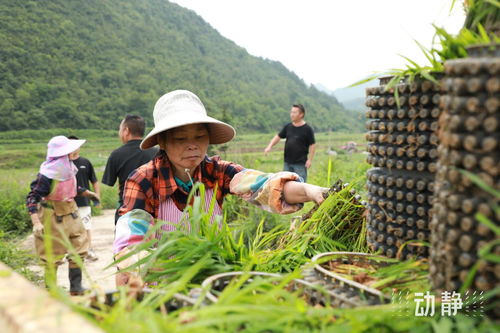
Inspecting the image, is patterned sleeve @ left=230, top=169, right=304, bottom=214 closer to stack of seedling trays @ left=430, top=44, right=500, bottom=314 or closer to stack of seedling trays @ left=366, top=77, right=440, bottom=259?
stack of seedling trays @ left=366, top=77, right=440, bottom=259

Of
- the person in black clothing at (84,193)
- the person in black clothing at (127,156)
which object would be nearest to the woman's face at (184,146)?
the person in black clothing at (127,156)

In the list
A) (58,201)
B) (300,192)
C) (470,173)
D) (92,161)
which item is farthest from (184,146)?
(92,161)

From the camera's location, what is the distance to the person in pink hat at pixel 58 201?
17.9ft

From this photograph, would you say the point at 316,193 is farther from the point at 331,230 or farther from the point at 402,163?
the point at 402,163

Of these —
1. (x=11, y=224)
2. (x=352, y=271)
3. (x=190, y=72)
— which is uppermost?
(x=190, y=72)

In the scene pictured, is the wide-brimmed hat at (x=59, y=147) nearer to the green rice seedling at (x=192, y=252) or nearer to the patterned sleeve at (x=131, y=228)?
the patterned sleeve at (x=131, y=228)

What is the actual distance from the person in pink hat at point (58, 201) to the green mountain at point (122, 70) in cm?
946

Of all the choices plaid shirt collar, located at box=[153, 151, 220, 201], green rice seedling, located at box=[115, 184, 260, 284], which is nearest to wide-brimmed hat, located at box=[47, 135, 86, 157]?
plaid shirt collar, located at box=[153, 151, 220, 201]

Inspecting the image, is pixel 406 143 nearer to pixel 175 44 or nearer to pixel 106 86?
pixel 106 86

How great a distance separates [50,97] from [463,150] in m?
46.9

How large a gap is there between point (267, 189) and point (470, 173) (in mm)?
1402

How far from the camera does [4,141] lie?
35.2m

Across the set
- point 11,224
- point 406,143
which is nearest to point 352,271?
point 406,143

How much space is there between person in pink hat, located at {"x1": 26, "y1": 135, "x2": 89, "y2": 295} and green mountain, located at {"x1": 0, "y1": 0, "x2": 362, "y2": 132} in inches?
373
